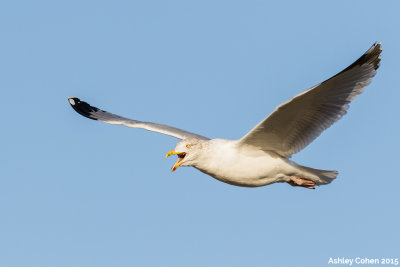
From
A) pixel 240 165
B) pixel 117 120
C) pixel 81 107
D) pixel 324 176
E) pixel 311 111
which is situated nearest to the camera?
pixel 311 111

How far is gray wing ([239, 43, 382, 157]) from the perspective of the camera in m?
9.96

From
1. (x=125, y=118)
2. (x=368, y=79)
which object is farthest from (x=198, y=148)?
(x=125, y=118)

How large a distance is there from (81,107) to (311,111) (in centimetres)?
752

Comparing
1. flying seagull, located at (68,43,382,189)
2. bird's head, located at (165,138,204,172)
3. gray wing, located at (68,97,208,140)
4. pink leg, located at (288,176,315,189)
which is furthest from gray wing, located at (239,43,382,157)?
gray wing, located at (68,97,208,140)

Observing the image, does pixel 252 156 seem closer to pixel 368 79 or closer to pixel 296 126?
pixel 296 126

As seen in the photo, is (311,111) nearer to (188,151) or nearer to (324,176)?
(324,176)

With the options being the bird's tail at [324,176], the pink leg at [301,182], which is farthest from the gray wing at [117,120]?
the bird's tail at [324,176]

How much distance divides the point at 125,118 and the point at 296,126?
5.64 metres

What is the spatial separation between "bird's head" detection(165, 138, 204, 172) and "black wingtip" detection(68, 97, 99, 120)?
540 centimetres

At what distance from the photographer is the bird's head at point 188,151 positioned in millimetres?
10859

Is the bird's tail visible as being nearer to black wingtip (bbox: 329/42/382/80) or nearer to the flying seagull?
the flying seagull

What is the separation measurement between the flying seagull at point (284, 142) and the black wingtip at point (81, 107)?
5.57m

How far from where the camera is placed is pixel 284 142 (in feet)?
36.2

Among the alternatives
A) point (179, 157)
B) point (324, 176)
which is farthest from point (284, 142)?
point (179, 157)
